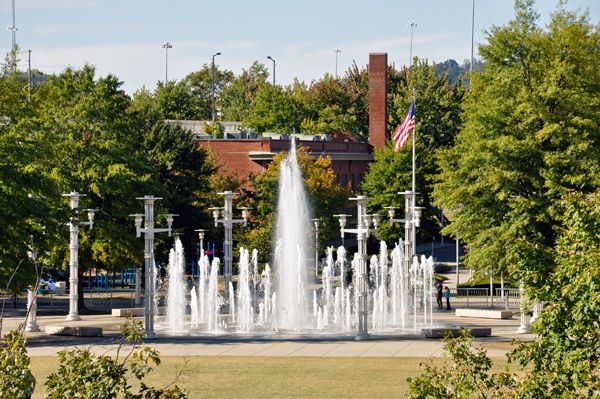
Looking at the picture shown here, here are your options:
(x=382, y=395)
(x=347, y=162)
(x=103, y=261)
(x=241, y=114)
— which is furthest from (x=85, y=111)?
(x=241, y=114)

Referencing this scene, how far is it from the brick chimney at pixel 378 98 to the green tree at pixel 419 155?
1.85 m

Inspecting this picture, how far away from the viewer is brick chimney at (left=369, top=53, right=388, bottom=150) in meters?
72.8

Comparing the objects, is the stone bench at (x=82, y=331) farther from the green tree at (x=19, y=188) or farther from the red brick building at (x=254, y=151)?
the red brick building at (x=254, y=151)

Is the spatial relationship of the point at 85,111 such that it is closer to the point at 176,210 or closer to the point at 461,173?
the point at 176,210

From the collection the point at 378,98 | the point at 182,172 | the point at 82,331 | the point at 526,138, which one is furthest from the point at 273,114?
the point at 82,331

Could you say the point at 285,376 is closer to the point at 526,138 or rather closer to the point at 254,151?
the point at 526,138

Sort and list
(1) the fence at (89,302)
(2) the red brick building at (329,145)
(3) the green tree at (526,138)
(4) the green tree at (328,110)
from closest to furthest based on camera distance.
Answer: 1. (3) the green tree at (526,138)
2. (1) the fence at (89,302)
3. (2) the red brick building at (329,145)
4. (4) the green tree at (328,110)

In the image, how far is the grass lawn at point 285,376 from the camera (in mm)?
19722

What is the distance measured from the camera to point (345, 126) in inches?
3406

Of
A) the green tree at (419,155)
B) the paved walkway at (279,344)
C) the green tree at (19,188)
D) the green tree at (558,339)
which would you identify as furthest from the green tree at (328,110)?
the green tree at (558,339)

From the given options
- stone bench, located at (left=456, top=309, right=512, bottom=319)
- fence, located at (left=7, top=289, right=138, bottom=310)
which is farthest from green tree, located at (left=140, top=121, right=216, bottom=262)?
stone bench, located at (left=456, top=309, right=512, bottom=319)

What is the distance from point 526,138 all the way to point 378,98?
41.6 m

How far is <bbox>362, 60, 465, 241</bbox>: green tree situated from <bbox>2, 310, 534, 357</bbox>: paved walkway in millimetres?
19641

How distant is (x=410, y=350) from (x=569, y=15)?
18.3 metres
